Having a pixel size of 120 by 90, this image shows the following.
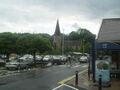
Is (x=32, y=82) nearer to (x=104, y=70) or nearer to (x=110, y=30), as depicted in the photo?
(x=104, y=70)

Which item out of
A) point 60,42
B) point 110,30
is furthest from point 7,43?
point 60,42

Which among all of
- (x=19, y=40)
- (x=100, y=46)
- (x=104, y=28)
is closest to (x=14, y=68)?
(x=104, y=28)

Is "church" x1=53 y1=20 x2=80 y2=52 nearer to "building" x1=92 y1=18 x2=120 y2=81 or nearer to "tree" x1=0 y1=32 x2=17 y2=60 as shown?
"tree" x1=0 y1=32 x2=17 y2=60

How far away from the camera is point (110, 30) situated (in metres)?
36.8

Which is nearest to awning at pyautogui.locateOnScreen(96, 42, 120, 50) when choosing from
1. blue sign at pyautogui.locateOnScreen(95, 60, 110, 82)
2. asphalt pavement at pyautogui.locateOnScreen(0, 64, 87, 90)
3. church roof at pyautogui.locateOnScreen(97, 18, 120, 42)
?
blue sign at pyautogui.locateOnScreen(95, 60, 110, 82)

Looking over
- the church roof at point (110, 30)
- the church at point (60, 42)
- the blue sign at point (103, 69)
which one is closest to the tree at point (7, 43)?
the church roof at point (110, 30)

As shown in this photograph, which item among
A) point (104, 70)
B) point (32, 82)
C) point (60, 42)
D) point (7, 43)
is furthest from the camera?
point (60, 42)

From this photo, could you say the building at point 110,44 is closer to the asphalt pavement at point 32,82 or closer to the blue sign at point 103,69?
the blue sign at point 103,69

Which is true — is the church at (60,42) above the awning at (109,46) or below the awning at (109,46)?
above

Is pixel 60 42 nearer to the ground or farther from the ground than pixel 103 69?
farther from the ground

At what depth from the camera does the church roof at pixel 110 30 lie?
112ft

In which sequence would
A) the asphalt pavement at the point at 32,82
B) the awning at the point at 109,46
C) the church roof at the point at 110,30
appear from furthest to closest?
the church roof at the point at 110,30, the awning at the point at 109,46, the asphalt pavement at the point at 32,82

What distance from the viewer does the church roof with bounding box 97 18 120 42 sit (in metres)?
34.2

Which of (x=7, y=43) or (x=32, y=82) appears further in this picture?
(x=7, y=43)
